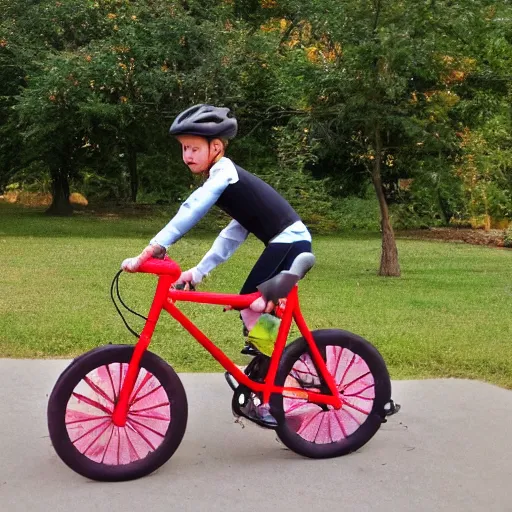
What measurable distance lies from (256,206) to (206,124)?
0.44 m

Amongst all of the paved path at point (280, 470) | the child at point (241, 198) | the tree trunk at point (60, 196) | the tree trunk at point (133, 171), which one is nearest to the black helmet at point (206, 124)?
the child at point (241, 198)

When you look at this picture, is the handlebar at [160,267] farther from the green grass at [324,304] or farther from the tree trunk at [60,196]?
the tree trunk at [60,196]

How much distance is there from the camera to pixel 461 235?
2505 cm

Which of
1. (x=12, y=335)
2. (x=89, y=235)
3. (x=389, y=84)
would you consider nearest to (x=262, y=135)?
(x=89, y=235)

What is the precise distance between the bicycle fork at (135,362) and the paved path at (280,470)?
305 mm

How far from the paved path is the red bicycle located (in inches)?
4.2

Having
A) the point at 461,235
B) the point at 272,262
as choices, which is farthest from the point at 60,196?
the point at 272,262

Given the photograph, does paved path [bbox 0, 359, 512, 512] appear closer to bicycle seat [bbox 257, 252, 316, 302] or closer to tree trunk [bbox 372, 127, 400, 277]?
bicycle seat [bbox 257, 252, 316, 302]

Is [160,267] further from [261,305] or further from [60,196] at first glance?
[60,196]

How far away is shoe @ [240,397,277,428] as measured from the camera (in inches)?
182

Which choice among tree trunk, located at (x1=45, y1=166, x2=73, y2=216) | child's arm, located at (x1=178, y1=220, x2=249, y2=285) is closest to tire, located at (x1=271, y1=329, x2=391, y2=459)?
child's arm, located at (x1=178, y1=220, x2=249, y2=285)

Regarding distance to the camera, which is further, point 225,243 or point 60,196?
point 60,196

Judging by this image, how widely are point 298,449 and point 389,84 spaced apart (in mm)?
8722

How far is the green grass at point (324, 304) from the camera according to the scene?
7.53 m
